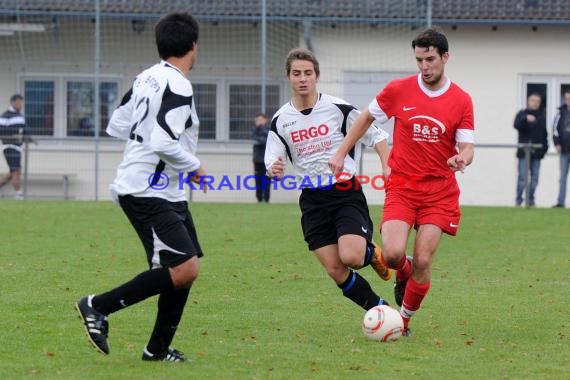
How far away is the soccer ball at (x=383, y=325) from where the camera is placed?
8.03 meters

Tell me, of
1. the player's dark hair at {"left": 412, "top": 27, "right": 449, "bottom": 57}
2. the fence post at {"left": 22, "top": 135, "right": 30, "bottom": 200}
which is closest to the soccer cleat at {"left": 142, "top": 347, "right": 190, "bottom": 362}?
the player's dark hair at {"left": 412, "top": 27, "right": 449, "bottom": 57}

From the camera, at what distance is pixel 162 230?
6.91 m

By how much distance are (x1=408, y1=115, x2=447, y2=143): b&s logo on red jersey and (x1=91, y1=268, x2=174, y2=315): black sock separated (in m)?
2.32

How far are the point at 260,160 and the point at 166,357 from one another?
16.0m

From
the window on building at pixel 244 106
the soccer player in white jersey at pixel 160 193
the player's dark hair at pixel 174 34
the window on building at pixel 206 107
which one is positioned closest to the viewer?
the soccer player in white jersey at pixel 160 193

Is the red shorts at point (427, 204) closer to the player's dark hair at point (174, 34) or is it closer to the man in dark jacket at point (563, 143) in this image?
the player's dark hair at point (174, 34)

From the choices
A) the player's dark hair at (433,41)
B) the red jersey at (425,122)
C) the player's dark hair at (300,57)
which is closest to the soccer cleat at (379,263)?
the red jersey at (425,122)

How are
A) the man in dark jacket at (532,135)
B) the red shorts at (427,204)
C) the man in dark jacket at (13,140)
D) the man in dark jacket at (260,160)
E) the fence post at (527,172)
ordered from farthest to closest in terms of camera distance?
1. the man in dark jacket at (13,140)
2. the man in dark jacket at (260,160)
3. the man in dark jacket at (532,135)
4. the fence post at (527,172)
5. the red shorts at (427,204)

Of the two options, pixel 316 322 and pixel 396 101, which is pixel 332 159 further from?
pixel 316 322

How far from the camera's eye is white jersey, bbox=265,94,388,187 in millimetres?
8703

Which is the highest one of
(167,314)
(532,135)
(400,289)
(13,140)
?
(532,135)

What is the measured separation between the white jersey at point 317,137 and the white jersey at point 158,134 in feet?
5.85

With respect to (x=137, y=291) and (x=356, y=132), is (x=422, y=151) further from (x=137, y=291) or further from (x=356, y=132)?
(x=137, y=291)

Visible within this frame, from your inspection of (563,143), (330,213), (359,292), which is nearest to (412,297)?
(359,292)
